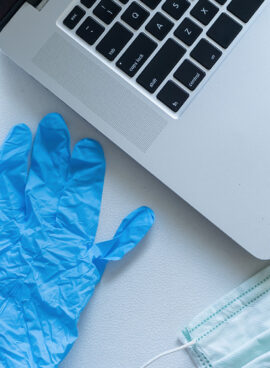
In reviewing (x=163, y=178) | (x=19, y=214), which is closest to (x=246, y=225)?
(x=163, y=178)

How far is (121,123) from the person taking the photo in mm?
554

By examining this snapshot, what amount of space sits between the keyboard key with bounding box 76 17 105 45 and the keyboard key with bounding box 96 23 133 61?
0.01 metres

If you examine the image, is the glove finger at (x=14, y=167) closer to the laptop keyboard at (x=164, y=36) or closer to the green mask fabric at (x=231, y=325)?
the laptop keyboard at (x=164, y=36)

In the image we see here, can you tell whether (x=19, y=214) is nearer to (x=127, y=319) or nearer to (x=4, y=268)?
(x=4, y=268)

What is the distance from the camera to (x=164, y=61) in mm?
525

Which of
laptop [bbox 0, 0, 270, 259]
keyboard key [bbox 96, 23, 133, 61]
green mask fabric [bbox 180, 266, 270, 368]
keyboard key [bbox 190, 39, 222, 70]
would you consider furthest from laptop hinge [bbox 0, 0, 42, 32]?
green mask fabric [bbox 180, 266, 270, 368]

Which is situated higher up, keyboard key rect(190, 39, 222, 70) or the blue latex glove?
keyboard key rect(190, 39, 222, 70)

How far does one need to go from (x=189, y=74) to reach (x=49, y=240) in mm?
309

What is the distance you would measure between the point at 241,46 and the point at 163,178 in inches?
7.5

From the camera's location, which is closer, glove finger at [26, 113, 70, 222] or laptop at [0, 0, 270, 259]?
laptop at [0, 0, 270, 259]

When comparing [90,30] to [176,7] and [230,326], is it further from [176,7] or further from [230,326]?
[230,326]

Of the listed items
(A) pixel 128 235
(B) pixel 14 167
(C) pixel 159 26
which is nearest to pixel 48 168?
(B) pixel 14 167

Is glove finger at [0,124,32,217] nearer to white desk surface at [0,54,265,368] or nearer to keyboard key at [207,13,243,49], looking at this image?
white desk surface at [0,54,265,368]

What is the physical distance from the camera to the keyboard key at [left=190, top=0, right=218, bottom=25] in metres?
0.53
